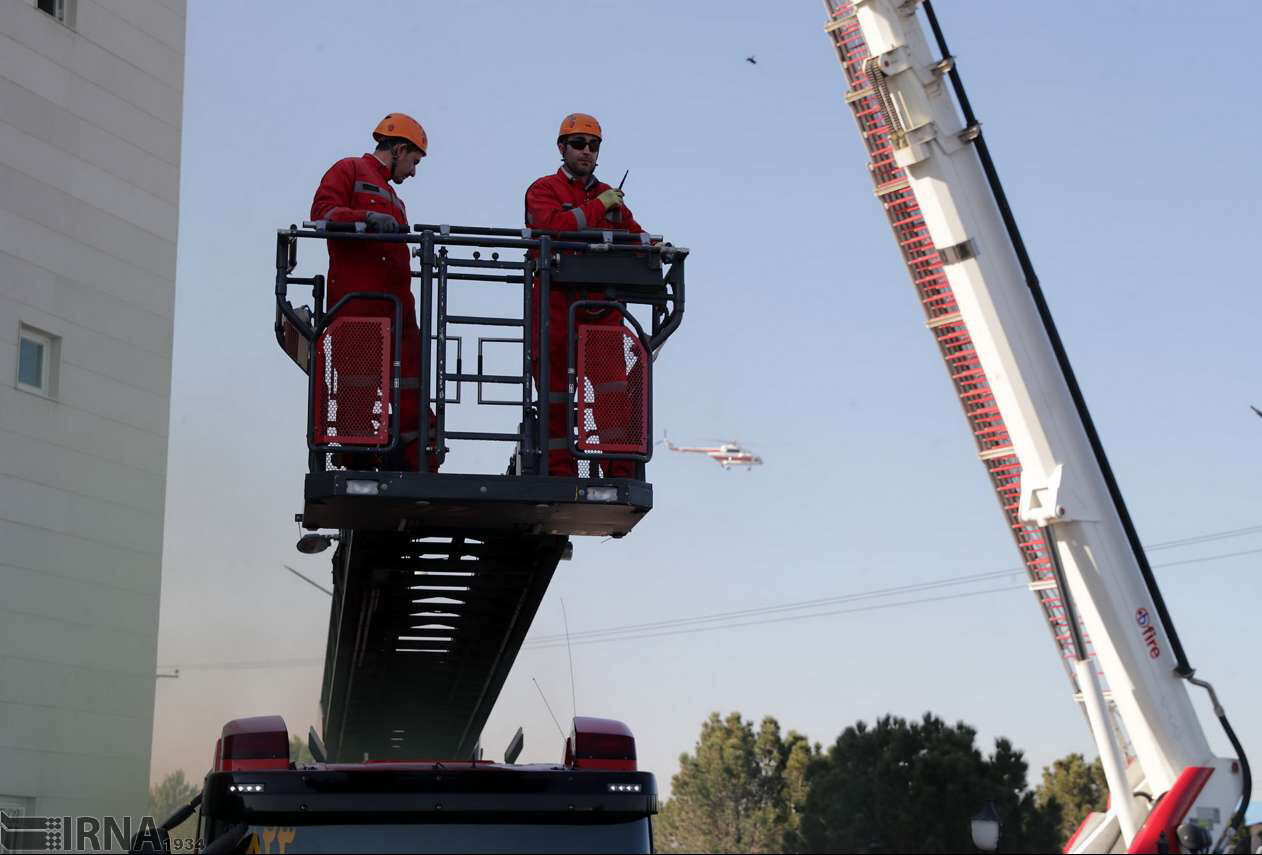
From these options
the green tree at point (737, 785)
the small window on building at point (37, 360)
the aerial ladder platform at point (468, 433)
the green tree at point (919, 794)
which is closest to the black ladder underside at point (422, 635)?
the aerial ladder platform at point (468, 433)

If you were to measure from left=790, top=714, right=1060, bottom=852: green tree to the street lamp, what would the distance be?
2425 cm

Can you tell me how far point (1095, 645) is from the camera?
54.1 feet

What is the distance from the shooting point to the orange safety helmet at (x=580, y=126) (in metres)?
8.38

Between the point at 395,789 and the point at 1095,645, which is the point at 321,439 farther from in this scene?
the point at 1095,645

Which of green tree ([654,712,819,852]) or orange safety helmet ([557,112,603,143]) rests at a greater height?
green tree ([654,712,819,852])

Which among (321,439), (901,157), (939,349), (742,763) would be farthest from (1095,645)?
(742,763)

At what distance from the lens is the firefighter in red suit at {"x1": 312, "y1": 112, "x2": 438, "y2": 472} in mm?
7734

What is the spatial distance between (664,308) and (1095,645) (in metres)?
10.0

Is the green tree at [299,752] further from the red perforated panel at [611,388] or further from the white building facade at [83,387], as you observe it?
the white building facade at [83,387]

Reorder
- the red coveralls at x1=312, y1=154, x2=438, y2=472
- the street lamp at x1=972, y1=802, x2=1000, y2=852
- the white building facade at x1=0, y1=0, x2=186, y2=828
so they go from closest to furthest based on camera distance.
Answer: the red coveralls at x1=312, y1=154, x2=438, y2=472
the white building facade at x1=0, y1=0, x2=186, y2=828
the street lamp at x1=972, y1=802, x2=1000, y2=852

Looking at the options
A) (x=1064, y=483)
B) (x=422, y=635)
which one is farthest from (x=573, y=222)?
(x=1064, y=483)

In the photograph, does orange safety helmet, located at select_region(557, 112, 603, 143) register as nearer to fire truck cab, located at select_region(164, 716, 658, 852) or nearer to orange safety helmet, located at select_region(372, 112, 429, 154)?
orange safety helmet, located at select_region(372, 112, 429, 154)

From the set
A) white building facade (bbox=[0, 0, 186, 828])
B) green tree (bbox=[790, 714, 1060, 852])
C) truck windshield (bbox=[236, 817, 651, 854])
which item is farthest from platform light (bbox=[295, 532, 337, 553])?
green tree (bbox=[790, 714, 1060, 852])

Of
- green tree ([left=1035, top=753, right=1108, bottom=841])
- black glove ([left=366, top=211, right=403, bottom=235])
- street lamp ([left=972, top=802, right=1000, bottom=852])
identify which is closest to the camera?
black glove ([left=366, top=211, right=403, bottom=235])
